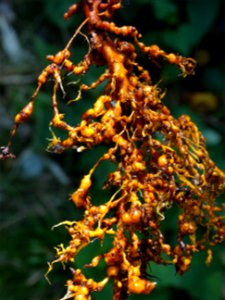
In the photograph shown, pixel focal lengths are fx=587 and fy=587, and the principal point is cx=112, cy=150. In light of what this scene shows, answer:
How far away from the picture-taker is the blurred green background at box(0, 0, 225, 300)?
5.71 ft

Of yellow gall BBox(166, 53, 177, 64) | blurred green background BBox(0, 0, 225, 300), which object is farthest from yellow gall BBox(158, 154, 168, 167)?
blurred green background BBox(0, 0, 225, 300)

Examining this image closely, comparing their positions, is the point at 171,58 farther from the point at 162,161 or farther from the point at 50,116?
the point at 50,116

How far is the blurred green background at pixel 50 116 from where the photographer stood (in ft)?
5.71

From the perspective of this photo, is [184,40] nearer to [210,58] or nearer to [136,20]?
[136,20]

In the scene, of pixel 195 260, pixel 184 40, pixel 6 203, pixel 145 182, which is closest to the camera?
pixel 145 182

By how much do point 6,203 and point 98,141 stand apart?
1487 millimetres

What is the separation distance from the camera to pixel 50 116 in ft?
6.29

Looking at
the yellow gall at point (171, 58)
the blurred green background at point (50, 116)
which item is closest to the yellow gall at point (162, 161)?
the yellow gall at point (171, 58)

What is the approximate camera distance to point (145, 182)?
645mm

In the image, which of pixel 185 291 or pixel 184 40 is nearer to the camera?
pixel 185 291

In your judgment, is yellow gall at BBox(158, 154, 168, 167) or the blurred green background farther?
the blurred green background

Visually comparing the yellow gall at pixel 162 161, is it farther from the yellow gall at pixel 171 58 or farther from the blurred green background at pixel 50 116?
the blurred green background at pixel 50 116

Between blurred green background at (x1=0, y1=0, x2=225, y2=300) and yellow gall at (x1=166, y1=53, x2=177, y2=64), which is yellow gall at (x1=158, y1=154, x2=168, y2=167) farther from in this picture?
blurred green background at (x1=0, y1=0, x2=225, y2=300)

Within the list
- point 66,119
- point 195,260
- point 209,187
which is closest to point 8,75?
point 66,119
